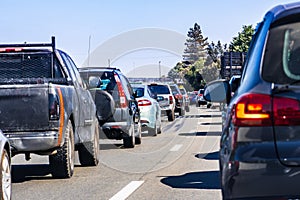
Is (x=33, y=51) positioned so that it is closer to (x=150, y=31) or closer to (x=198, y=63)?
(x=150, y=31)

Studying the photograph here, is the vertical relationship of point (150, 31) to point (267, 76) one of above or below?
above

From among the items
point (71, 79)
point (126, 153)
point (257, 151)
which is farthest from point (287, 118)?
point (126, 153)

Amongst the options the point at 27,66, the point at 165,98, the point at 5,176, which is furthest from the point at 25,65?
the point at 165,98

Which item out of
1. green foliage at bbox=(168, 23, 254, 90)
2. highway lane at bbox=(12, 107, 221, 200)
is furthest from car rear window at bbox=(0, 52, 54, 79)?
green foliage at bbox=(168, 23, 254, 90)

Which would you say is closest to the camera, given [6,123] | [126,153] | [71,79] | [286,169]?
[286,169]

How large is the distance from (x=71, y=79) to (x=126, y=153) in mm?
4076

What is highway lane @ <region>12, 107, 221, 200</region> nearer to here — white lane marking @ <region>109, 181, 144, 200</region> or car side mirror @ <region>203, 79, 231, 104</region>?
white lane marking @ <region>109, 181, 144, 200</region>

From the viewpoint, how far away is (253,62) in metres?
4.86

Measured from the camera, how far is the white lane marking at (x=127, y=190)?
346 inches

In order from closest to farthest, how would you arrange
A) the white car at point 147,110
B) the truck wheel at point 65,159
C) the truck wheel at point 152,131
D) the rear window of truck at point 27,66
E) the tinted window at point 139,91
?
the truck wheel at point 65,159, the rear window of truck at point 27,66, the white car at point 147,110, the tinted window at point 139,91, the truck wheel at point 152,131

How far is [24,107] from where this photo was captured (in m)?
9.62

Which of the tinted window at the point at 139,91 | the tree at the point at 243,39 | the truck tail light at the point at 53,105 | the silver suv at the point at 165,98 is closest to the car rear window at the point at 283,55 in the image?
the truck tail light at the point at 53,105

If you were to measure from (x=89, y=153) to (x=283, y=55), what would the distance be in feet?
25.5

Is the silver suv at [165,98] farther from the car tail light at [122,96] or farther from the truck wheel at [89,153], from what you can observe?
the truck wheel at [89,153]
